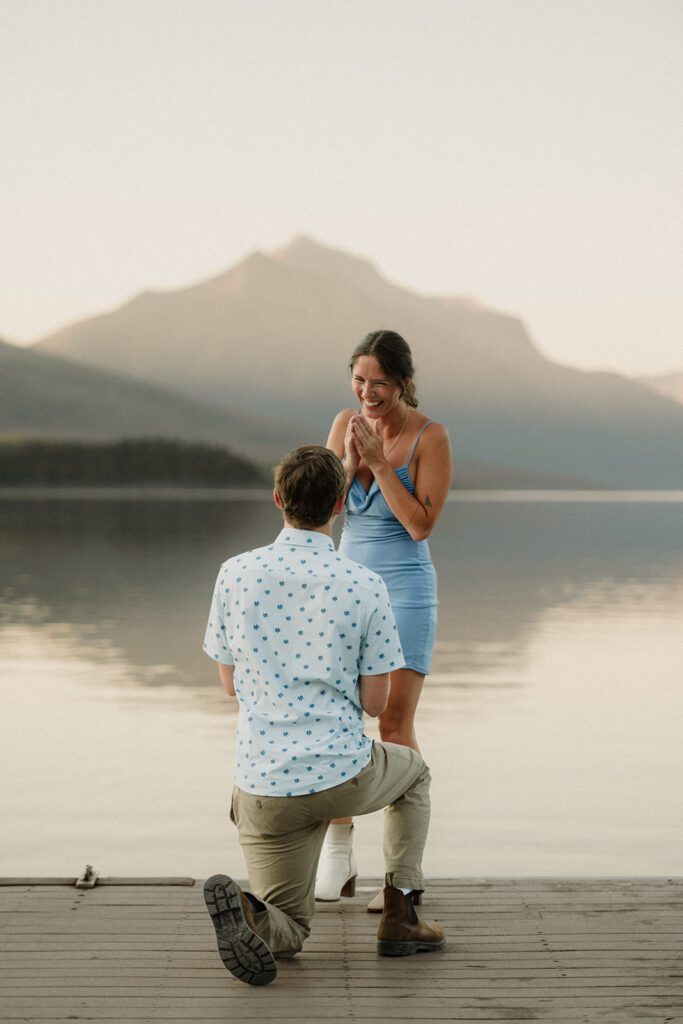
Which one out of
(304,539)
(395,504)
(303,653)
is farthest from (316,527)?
(395,504)

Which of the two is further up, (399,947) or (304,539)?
(304,539)

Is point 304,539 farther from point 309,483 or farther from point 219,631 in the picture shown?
point 219,631

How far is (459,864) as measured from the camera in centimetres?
647

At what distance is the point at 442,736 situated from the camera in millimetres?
9406

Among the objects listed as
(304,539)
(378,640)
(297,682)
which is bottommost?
(297,682)

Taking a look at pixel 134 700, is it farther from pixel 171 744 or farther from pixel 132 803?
pixel 132 803

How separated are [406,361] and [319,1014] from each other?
203cm

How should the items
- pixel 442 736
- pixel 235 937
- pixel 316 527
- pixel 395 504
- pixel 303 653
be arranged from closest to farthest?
1. pixel 235 937
2. pixel 303 653
3. pixel 316 527
4. pixel 395 504
5. pixel 442 736

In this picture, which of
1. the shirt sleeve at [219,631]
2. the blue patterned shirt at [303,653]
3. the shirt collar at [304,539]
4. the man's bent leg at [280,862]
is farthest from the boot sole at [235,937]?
the shirt collar at [304,539]

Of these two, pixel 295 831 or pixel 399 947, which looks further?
pixel 399 947

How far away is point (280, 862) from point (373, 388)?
154 cm

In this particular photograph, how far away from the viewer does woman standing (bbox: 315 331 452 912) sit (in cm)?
428

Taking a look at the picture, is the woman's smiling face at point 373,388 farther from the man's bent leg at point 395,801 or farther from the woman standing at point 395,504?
the man's bent leg at point 395,801

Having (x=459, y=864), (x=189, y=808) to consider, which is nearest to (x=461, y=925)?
(x=459, y=864)
